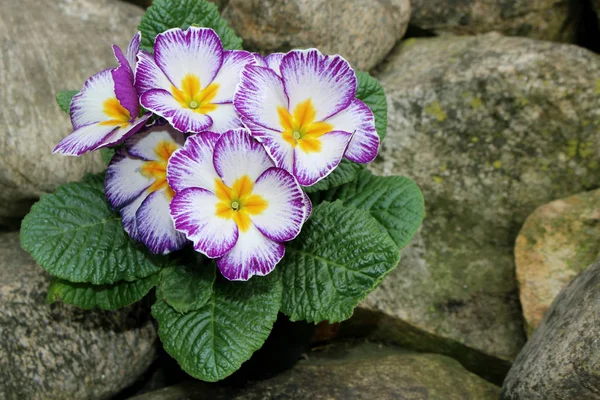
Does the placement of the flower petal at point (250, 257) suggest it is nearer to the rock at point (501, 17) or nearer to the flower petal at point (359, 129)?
the flower petal at point (359, 129)

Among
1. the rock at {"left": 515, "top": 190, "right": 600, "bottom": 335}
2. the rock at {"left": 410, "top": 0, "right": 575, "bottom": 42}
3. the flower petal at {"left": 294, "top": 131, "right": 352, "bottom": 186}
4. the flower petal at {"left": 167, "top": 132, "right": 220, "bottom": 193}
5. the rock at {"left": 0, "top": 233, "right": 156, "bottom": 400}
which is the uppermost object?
the rock at {"left": 410, "top": 0, "right": 575, "bottom": 42}

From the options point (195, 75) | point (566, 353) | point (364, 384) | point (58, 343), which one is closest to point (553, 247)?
point (566, 353)

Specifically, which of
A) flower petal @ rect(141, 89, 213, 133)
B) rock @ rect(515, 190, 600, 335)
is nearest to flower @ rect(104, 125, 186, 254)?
flower petal @ rect(141, 89, 213, 133)

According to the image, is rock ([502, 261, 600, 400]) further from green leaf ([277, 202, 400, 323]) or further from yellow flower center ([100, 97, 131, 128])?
yellow flower center ([100, 97, 131, 128])

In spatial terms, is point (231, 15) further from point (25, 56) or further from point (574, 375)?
point (574, 375)

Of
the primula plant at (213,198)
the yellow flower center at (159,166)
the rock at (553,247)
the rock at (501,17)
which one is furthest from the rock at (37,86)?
the rock at (553,247)

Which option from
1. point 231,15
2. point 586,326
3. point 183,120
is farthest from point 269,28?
point 586,326

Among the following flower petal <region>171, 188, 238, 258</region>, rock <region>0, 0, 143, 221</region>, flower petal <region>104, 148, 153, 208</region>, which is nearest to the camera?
flower petal <region>171, 188, 238, 258</region>

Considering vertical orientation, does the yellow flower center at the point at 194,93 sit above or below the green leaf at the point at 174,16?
below

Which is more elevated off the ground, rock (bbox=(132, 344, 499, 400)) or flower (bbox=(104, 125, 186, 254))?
flower (bbox=(104, 125, 186, 254))
